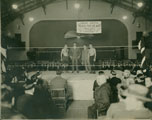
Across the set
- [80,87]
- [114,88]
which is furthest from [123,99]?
[80,87]

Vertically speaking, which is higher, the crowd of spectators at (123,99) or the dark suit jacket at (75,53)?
the dark suit jacket at (75,53)

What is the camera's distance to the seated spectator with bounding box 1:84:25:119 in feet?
9.29

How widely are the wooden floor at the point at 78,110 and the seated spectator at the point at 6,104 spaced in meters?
0.79

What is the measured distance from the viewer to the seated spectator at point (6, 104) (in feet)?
9.29

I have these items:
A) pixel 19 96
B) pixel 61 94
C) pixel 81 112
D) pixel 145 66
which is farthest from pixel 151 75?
pixel 19 96

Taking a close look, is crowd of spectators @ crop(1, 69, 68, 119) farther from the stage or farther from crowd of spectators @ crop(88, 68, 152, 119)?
the stage

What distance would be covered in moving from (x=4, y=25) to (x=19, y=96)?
1068mm

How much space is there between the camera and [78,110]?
3473 millimetres

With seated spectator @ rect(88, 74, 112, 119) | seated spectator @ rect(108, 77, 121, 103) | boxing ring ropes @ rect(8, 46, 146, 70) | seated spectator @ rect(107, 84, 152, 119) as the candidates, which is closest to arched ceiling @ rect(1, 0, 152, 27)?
boxing ring ropes @ rect(8, 46, 146, 70)

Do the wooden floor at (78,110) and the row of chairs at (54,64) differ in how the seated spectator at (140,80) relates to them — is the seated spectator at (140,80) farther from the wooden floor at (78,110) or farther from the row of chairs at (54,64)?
the row of chairs at (54,64)

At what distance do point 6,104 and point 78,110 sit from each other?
113cm

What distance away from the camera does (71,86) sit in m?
4.21

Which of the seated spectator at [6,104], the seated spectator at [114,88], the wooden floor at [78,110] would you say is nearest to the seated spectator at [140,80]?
the seated spectator at [114,88]

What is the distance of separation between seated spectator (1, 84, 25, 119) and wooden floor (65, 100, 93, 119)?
0.79 m
